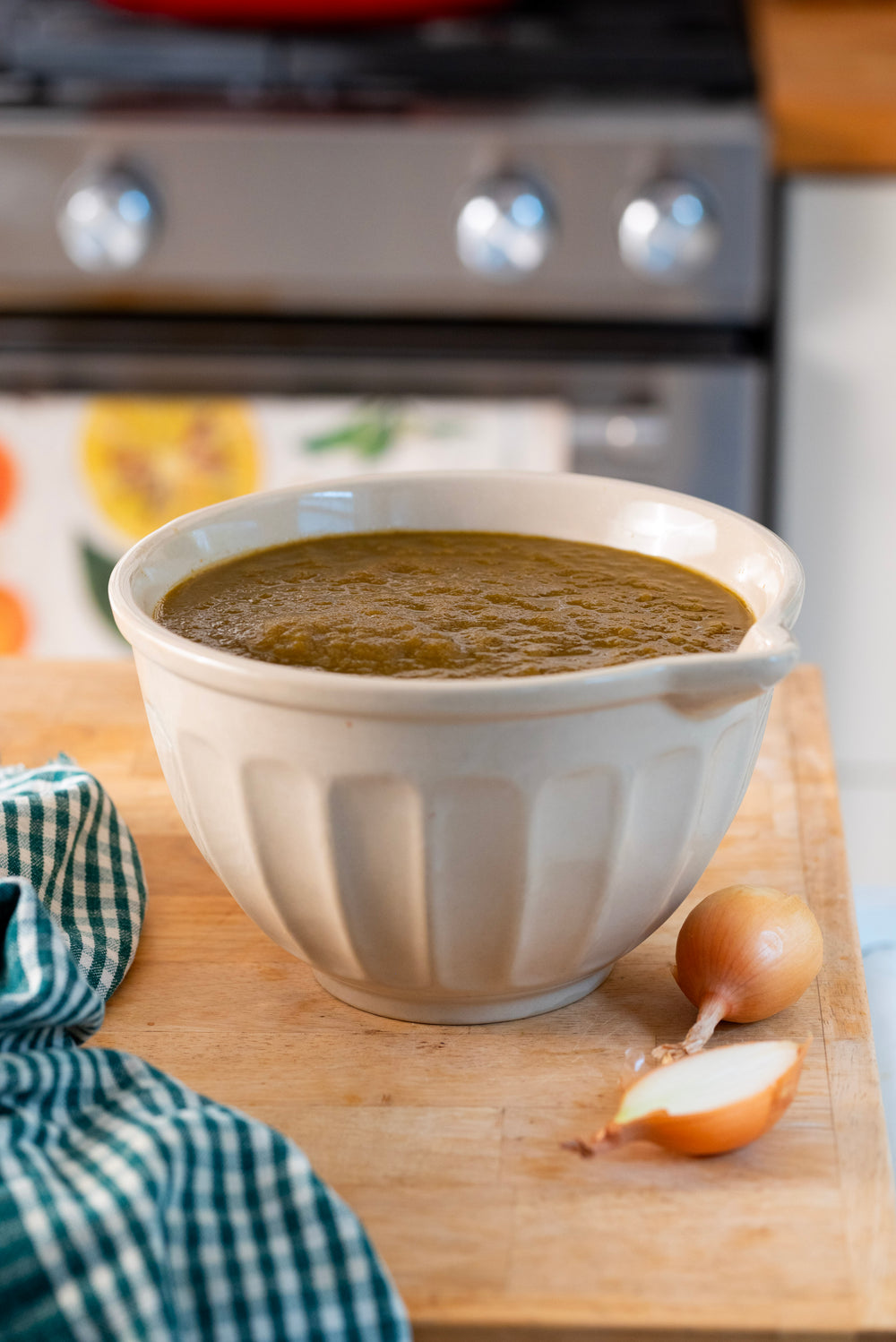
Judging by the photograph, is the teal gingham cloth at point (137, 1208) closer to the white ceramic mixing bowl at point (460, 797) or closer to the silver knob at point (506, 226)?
the white ceramic mixing bowl at point (460, 797)

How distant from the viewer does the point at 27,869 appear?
2.10 feet

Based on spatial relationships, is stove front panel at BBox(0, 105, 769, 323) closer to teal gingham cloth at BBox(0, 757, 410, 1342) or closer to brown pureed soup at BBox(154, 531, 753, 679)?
brown pureed soup at BBox(154, 531, 753, 679)

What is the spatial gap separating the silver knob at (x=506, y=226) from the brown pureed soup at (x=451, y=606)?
0.79 metres

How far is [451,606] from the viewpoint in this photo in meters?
0.62

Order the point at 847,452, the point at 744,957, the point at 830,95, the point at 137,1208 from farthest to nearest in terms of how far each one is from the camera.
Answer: the point at 847,452
the point at 830,95
the point at 744,957
the point at 137,1208

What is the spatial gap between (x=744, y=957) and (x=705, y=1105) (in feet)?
0.26

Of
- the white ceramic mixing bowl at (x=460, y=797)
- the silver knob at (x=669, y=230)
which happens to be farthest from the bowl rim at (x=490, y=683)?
the silver knob at (x=669, y=230)

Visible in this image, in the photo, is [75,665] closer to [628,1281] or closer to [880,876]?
[628,1281]

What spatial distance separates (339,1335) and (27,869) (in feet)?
0.90

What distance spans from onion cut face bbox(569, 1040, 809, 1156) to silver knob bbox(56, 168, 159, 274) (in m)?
1.16

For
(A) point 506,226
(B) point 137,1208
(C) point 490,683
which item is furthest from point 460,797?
(A) point 506,226

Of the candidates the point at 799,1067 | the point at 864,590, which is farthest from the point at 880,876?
the point at 799,1067

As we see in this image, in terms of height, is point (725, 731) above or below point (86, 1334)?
above

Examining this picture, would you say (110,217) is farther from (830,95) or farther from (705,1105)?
(705,1105)
